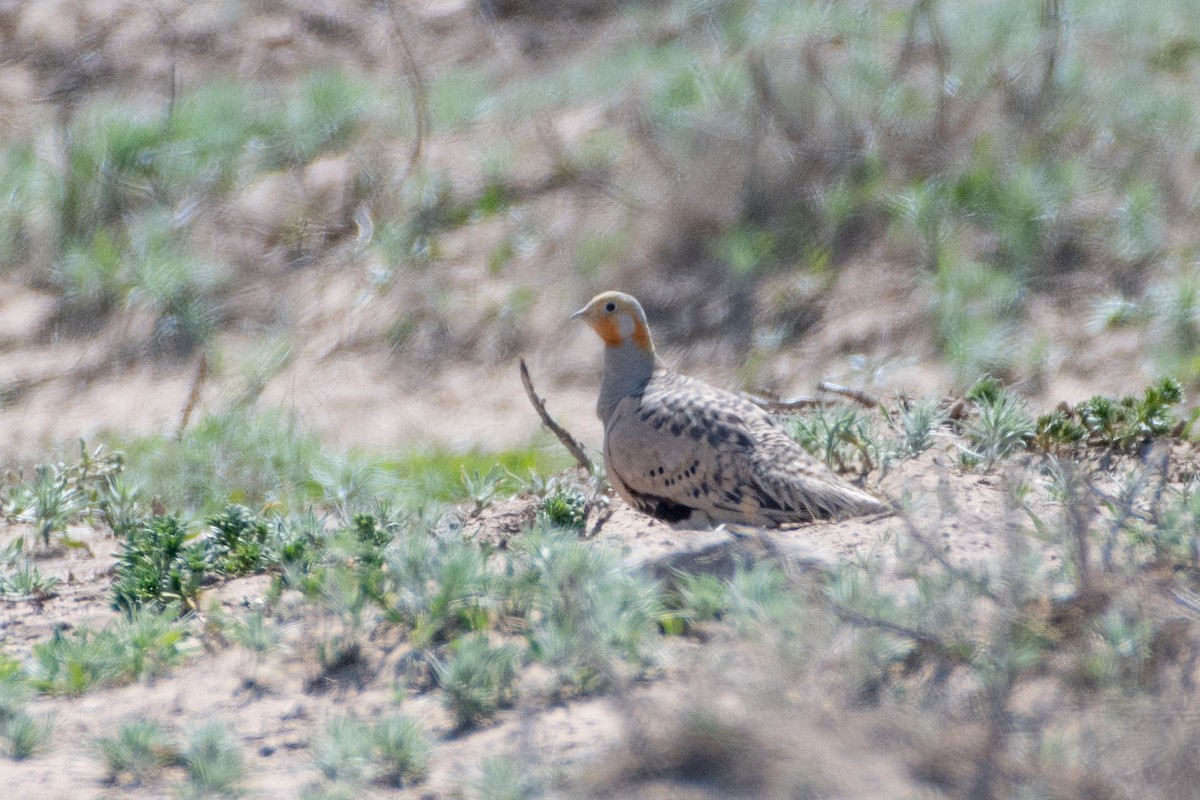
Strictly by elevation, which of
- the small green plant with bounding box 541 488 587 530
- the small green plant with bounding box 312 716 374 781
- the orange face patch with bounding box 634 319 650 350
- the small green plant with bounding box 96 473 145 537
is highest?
the orange face patch with bounding box 634 319 650 350

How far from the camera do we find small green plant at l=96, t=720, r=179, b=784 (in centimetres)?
319

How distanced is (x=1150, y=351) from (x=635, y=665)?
15.8ft

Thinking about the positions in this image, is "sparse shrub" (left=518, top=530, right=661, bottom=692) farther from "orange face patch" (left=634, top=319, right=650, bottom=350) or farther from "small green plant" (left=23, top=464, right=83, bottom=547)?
"small green plant" (left=23, top=464, right=83, bottom=547)

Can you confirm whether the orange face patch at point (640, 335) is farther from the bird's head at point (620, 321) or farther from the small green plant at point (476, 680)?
the small green plant at point (476, 680)

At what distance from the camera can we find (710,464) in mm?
5199

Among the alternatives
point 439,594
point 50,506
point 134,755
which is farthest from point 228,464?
point 134,755

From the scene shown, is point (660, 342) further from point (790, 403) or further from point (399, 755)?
point (399, 755)

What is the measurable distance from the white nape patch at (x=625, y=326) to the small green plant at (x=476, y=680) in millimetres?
2810

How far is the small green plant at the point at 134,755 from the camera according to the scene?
319cm

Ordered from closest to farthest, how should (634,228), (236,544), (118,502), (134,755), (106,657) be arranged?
(134,755)
(106,657)
(236,544)
(118,502)
(634,228)

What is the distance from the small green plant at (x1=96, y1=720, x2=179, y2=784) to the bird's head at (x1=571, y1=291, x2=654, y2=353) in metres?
3.26

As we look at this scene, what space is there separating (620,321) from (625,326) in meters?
0.03

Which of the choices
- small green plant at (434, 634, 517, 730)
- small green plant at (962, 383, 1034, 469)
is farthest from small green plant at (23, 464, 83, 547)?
small green plant at (962, 383, 1034, 469)

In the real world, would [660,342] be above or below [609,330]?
below
